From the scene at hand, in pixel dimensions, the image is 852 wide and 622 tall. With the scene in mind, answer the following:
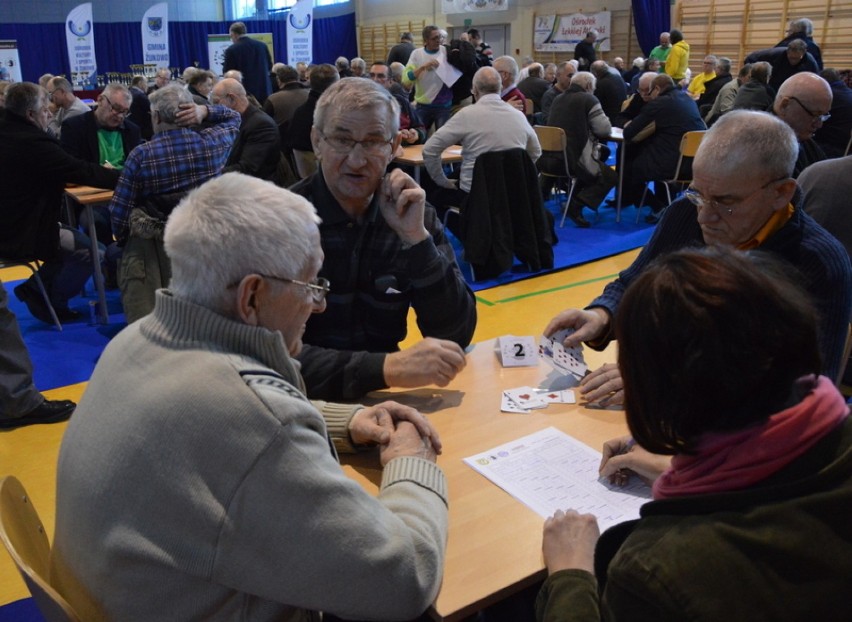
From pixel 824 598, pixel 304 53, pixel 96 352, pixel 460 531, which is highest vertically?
pixel 304 53

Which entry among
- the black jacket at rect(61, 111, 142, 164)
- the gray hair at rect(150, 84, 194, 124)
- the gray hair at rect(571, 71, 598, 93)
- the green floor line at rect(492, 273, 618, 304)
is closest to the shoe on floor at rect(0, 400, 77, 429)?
the gray hair at rect(150, 84, 194, 124)

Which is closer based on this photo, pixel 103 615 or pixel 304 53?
pixel 103 615

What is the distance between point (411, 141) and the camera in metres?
6.72

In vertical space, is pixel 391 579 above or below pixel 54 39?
below

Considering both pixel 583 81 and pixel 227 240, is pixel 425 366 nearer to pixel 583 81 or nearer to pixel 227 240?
→ pixel 227 240

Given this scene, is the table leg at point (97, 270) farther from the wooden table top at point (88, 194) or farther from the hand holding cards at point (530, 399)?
the hand holding cards at point (530, 399)

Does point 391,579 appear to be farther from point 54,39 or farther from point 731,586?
point 54,39

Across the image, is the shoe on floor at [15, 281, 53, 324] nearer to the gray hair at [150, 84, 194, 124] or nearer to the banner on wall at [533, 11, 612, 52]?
the gray hair at [150, 84, 194, 124]

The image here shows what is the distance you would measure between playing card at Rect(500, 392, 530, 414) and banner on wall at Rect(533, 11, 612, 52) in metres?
15.1

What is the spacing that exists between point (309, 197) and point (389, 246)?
0.95 feet

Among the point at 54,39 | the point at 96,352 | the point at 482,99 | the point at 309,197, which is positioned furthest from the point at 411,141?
the point at 54,39

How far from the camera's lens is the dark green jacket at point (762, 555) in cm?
89

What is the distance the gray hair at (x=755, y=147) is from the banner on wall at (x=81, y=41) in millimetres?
15317

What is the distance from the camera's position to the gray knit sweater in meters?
0.99
